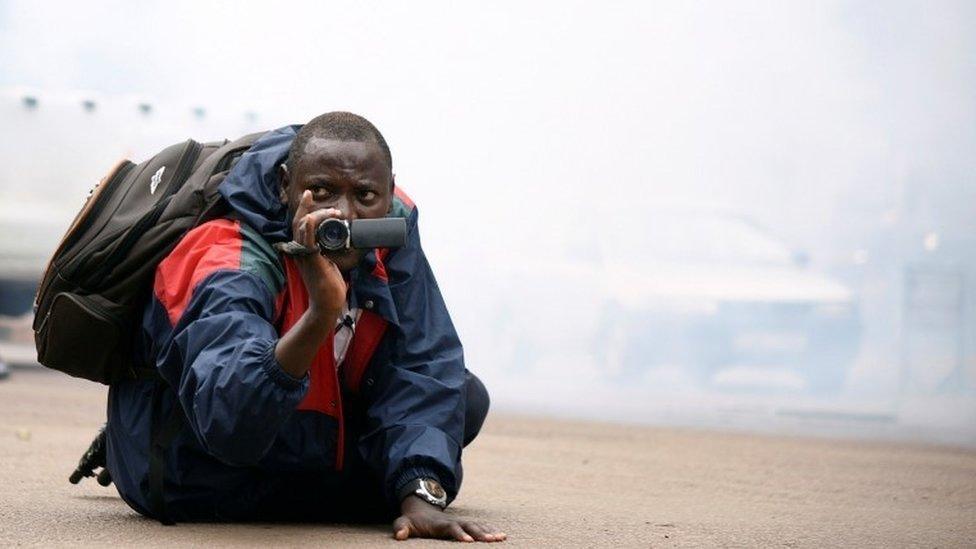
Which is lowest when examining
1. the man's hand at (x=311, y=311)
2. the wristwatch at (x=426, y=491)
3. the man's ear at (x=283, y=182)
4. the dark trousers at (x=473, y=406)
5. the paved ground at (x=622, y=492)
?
the paved ground at (x=622, y=492)

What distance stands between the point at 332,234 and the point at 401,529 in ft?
2.25

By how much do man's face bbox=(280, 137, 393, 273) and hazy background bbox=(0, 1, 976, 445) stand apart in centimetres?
779

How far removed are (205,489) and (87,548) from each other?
0.40m

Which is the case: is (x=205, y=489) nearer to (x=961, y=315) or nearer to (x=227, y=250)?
(x=227, y=250)

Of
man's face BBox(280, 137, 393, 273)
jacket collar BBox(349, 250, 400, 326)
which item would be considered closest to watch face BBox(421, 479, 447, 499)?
jacket collar BBox(349, 250, 400, 326)

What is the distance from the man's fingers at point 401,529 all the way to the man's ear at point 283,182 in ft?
2.40

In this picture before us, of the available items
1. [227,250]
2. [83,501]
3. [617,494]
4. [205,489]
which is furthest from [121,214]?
[617,494]

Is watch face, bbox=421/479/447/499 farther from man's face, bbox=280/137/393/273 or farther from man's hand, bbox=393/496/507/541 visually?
man's face, bbox=280/137/393/273

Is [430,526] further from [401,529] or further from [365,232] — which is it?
[365,232]

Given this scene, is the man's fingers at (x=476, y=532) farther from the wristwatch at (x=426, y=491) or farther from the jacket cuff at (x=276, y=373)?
the jacket cuff at (x=276, y=373)

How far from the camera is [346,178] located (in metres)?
3.73

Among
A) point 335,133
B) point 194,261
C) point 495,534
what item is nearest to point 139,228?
point 194,261

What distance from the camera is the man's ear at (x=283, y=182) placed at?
3.89 metres

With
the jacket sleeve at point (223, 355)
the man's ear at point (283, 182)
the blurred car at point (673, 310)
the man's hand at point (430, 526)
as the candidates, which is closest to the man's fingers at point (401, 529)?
the man's hand at point (430, 526)
